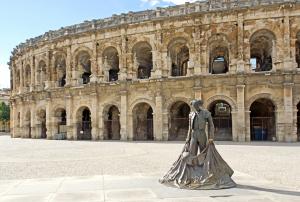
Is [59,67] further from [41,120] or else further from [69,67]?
[41,120]

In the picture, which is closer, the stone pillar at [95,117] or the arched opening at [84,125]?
the stone pillar at [95,117]

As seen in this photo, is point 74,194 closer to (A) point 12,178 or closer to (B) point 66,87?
(A) point 12,178

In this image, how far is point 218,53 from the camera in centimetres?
2530

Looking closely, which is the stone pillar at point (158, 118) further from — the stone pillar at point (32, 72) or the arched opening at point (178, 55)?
the stone pillar at point (32, 72)

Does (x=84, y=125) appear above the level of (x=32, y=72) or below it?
below

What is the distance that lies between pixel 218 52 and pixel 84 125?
12.7 metres

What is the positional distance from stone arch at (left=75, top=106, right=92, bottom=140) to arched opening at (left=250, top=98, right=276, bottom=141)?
12.8 metres

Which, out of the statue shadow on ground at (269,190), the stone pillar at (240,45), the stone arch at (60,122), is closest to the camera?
the statue shadow on ground at (269,190)

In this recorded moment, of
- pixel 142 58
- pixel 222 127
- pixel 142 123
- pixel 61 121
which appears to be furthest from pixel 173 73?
pixel 61 121

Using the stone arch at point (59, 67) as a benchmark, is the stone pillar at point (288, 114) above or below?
below

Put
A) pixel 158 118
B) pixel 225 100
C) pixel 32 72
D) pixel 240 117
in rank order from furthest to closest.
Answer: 1. pixel 32 72
2. pixel 158 118
3. pixel 225 100
4. pixel 240 117

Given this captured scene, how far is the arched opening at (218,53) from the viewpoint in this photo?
22.3 meters

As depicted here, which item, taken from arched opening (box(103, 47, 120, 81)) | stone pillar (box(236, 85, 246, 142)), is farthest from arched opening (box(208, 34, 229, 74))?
arched opening (box(103, 47, 120, 81))

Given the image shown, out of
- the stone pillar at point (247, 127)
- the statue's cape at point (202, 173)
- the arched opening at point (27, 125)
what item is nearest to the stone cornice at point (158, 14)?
the stone pillar at point (247, 127)
